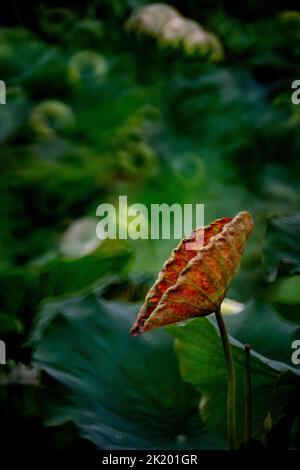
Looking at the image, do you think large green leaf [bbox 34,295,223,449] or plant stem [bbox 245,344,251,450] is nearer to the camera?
plant stem [bbox 245,344,251,450]

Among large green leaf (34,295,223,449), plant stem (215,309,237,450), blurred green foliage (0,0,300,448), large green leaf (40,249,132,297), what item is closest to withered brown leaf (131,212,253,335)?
plant stem (215,309,237,450)

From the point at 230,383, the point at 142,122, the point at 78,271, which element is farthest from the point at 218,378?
the point at 142,122

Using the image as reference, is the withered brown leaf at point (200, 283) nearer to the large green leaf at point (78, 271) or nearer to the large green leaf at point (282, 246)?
the large green leaf at point (282, 246)

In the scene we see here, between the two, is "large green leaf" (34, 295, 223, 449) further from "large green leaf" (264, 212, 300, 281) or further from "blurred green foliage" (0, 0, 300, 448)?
"blurred green foliage" (0, 0, 300, 448)
